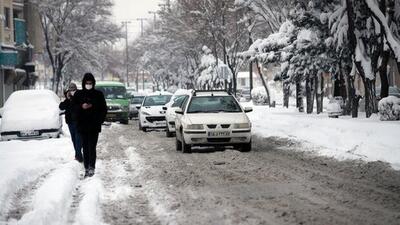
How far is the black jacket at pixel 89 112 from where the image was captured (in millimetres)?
11695

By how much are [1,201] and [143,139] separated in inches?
536

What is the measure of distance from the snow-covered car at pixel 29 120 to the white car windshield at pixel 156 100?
548 centimetres

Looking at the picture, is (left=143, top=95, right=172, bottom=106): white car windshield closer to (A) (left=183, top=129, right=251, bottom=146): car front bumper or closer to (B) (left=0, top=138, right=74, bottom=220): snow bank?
(B) (left=0, top=138, right=74, bottom=220): snow bank

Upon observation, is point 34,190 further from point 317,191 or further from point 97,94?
point 317,191

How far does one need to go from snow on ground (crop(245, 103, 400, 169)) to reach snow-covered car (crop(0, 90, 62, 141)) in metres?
7.29

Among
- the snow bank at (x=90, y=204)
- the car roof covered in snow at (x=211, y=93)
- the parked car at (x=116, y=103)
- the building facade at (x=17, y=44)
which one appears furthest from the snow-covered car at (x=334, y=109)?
the building facade at (x=17, y=44)

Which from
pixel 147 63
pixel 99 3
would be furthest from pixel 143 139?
pixel 147 63

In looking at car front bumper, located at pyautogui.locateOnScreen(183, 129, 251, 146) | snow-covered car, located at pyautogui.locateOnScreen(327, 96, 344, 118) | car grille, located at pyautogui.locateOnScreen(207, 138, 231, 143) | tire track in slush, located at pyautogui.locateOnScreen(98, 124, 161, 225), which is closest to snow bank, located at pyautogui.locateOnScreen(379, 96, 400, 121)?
snow-covered car, located at pyautogui.locateOnScreen(327, 96, 344, 118)

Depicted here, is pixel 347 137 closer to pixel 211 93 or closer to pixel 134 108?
pixel 211 93

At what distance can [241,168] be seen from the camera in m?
12.9

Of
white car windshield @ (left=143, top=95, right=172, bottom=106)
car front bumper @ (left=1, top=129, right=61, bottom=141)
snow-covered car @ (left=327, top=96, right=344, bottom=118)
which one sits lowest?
car front bumper @ (left=1, top=129, right=61, bottom=141)

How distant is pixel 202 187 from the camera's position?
10406 mm

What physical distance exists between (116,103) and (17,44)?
59.7ft

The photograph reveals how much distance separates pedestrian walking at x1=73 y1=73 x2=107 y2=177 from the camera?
11703 millimetres
